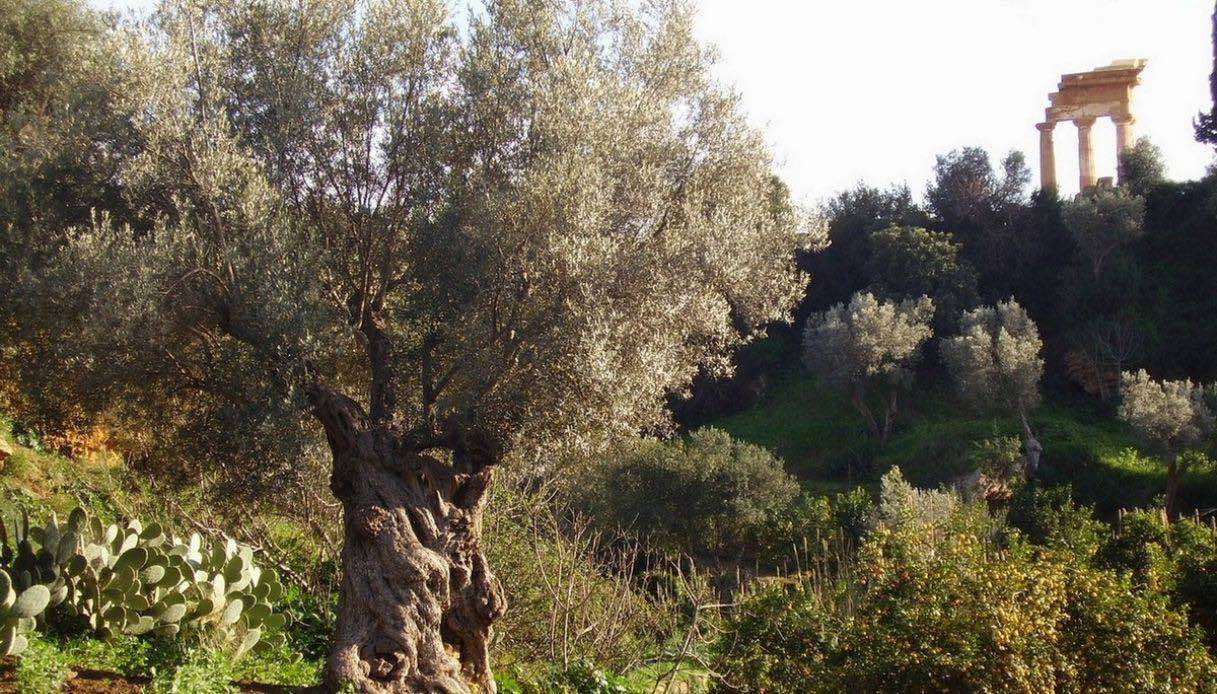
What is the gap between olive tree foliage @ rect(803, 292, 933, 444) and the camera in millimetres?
36719

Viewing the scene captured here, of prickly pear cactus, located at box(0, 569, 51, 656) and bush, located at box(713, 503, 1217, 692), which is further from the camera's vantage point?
bush, located at box(713, 503, 1217, 692)

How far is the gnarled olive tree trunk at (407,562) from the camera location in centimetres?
755

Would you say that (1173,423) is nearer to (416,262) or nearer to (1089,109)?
(1089,109)

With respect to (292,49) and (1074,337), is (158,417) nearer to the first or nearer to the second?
(292,49)

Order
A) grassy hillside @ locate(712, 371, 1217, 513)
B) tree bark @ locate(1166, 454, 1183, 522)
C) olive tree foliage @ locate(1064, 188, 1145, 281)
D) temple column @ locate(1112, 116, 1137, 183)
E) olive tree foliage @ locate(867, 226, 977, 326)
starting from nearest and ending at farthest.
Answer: tree bark @ locate(1166, 454, 1183, 522)
grassy hillside @ locate(712, 371, 1217, 513)
olive tree foliage @ locate(1064, 188, 1145, 281)
olive tree foliage @ locate(867, 226, 977, 326)
temple column @ locate(1112, 116, 1137, 183)

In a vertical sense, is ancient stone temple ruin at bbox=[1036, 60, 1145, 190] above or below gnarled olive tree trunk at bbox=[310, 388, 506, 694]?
above

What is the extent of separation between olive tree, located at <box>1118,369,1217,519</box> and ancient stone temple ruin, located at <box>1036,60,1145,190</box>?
1632cm

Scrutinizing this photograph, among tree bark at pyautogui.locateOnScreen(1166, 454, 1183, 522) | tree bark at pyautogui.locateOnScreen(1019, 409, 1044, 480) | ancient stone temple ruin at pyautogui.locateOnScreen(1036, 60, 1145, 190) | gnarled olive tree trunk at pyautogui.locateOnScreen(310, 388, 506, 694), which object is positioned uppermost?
ancient stone temple ruin at pyautogui.locateOnScreen(1036, 60, 1145, 190)

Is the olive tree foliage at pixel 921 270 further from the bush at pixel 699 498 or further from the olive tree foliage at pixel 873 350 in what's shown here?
the bush at pixel 699 498

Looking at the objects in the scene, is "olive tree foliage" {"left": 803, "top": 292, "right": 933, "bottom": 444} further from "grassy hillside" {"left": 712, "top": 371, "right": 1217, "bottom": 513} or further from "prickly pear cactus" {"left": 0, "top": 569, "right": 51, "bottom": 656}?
"prickly pear cactus" {"left": 0, "top": 569, "right": 51, "bottom": 656}

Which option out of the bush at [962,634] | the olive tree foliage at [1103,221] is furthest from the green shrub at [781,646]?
the olive tree foliage at [1103,221]

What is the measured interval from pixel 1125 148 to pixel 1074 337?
9910 millimetres

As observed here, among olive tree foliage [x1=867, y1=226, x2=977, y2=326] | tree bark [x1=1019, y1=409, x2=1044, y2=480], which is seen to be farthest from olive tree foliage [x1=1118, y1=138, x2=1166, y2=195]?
tree bark [x1=1019, y1=409, x2=1044, y2=480]

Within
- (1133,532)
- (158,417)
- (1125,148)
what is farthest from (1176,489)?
(158,417)
